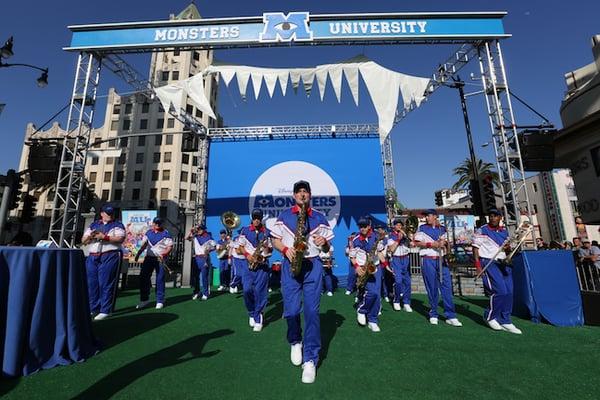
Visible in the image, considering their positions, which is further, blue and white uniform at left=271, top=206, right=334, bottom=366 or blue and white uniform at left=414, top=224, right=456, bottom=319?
blue and white uniform at left=414, top=224, right=456, bottom=319

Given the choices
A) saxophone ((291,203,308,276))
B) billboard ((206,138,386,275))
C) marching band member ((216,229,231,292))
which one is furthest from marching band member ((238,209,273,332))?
billboard ((206,138,386,275))

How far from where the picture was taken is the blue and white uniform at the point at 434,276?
5.36 m

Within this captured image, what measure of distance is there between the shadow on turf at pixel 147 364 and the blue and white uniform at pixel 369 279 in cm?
258

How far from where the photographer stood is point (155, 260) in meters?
7.05

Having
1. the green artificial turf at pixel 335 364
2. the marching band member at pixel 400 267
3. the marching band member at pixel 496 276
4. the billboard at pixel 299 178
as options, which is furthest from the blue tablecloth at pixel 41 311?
the billboard at pixel 299 178

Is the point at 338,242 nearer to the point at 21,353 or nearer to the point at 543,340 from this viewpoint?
the point at 543,340

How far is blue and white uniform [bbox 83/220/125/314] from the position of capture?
5.54 metres

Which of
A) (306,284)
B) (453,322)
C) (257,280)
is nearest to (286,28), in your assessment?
(257,280)

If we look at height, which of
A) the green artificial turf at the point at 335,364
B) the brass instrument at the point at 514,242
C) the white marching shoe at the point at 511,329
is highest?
the brass instrument at the point at 514,242

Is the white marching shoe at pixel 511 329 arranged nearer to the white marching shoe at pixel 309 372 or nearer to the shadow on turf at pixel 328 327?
the shadow on turf at pixel 328 327

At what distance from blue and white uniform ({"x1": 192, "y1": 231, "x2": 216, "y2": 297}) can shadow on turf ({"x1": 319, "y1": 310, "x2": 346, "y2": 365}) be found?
12.1 ft

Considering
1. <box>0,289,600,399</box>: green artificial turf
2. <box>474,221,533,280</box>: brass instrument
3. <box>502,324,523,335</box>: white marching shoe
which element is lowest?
<box>502,324,523,335</box>: white marching shoe

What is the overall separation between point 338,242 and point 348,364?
8.97 metres

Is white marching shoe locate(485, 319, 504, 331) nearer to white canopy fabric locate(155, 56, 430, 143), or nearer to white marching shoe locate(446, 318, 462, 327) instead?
white marching shoe locate(446, 318, 462, 327)
